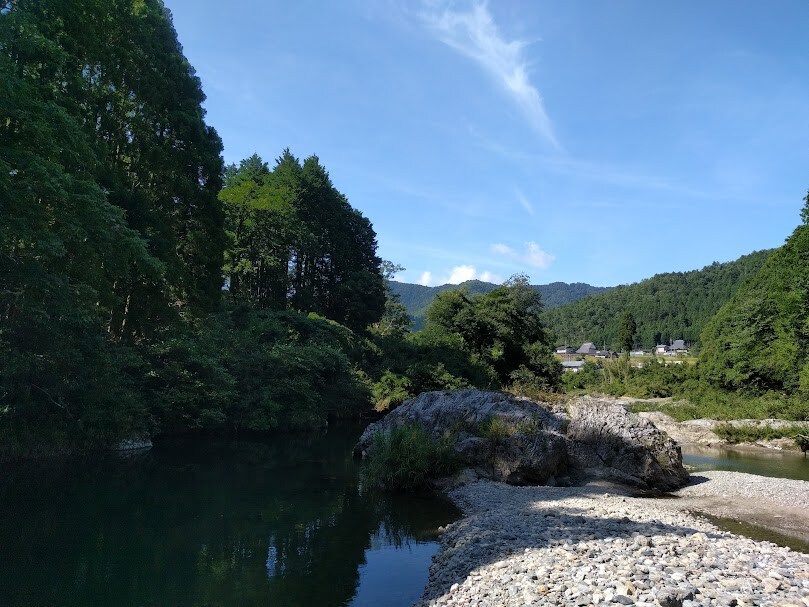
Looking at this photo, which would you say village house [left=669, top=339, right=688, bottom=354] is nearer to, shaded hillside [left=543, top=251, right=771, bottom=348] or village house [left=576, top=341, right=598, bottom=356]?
shaded hillside [left=543, top=251, right=771, bottom=348]

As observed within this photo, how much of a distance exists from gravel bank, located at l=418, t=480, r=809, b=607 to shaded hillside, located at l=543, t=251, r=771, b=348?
127 m

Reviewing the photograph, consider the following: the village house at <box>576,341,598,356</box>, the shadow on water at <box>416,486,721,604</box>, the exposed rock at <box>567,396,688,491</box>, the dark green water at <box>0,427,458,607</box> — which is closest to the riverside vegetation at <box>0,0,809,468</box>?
the dark green water at <box>0,427,458,607</box>

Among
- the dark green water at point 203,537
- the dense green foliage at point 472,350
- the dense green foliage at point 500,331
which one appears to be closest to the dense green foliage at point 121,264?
the dense green foliage at point 472,350

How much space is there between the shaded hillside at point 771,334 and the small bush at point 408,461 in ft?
91.2

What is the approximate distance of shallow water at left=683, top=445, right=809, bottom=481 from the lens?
2162cm

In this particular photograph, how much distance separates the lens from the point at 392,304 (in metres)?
73.8

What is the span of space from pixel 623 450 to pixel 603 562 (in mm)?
11337

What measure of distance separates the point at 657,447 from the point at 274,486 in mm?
13633

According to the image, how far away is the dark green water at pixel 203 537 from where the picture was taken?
8.05 meters

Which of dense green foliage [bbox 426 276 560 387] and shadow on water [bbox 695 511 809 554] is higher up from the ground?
dense green foliage [bbox 426 276 560 387]

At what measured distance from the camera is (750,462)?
80.0 feet

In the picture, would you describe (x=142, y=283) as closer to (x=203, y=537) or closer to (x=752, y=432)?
(x=203, y=537)

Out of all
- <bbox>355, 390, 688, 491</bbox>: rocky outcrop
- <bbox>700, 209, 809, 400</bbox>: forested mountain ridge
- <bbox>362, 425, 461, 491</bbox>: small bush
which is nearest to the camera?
<bbox>362, 425, 461, 491</bbox>: small bush

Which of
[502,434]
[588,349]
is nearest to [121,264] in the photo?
[502,434]
